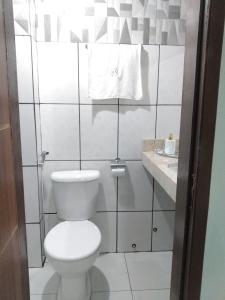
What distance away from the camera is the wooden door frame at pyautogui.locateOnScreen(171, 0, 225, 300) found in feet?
2.27

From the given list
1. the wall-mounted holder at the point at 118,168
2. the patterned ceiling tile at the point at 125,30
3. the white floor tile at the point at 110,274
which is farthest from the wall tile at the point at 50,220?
Answer: the patterned ceiling tile at the point at 125,30

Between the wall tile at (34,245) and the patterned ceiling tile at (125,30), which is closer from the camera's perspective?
the patterned ceiling tile at (125,30)

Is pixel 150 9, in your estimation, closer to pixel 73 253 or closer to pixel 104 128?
pixel 104 128

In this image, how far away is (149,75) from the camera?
2008mm

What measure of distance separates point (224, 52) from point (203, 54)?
0.18 ft

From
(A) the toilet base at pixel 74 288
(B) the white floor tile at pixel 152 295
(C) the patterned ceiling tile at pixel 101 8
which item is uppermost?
(C) the patterned ceiling tile at pixel 101 8

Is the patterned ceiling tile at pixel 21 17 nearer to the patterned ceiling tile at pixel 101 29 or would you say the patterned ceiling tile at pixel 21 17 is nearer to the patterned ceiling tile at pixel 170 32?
the patterned ceiling tile at pixel 101 29

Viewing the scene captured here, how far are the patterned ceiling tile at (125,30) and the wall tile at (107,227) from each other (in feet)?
4.54

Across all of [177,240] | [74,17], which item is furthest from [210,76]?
[74,17]

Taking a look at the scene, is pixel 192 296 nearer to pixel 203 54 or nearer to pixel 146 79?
pixel 203 54

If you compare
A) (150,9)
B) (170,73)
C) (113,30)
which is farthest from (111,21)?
(170,73)

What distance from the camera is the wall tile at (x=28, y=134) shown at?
182cm

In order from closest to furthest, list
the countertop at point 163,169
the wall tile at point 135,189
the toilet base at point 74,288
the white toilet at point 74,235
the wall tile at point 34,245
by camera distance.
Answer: the countertop at point 163,169 → the white toilet at point 74,235 → the toilet base at point 74,288 → the wall tile at point 34,245 → the wall tile at point 135,189

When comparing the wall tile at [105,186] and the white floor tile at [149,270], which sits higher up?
the wall tile at [105,186]
